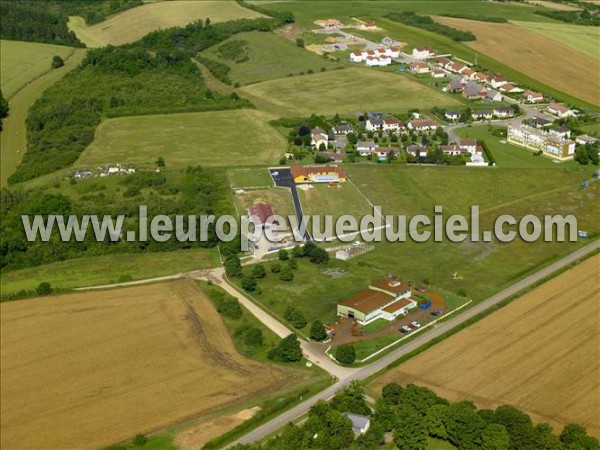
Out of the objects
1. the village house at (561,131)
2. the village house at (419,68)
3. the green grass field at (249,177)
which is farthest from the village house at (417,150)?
the village house at (419,68)

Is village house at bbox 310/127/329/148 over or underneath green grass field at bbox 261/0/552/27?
underneath

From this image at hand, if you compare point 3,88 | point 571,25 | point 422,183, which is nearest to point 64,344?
point 422,183

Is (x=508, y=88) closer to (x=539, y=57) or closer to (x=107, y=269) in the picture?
(x=539, y=57)

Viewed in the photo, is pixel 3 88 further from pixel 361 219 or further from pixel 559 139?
pixel 559 139

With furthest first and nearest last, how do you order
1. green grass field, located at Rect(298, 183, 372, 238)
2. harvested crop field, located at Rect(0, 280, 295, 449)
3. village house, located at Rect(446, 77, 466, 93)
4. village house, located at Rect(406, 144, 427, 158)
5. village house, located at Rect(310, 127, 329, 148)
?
village house, located at Rect(446, 77, 466, 93) < village house, located at Rect(310, 127, 329, 148) < village house, located at Rect(406, 144, 427, 158) < green grass field, located at Rect(298, 183, 372, 238) < harvested crop field, located at Rect(0, 280, 295, 449)

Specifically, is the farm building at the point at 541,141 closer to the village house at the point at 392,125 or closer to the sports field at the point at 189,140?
the village house at the point at 392,125

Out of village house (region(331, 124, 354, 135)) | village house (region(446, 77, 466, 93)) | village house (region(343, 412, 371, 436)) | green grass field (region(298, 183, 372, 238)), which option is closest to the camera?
village house (region(343, 412, 371, 436))

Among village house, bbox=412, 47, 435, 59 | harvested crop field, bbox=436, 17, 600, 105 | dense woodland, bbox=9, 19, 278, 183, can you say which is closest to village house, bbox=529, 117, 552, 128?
harvested crop field, bbox=436, 17, 600, 105

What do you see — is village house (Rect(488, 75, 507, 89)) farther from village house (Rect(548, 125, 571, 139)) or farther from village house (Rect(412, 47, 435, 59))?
village house (Rect(548, 125, 571, 139))
